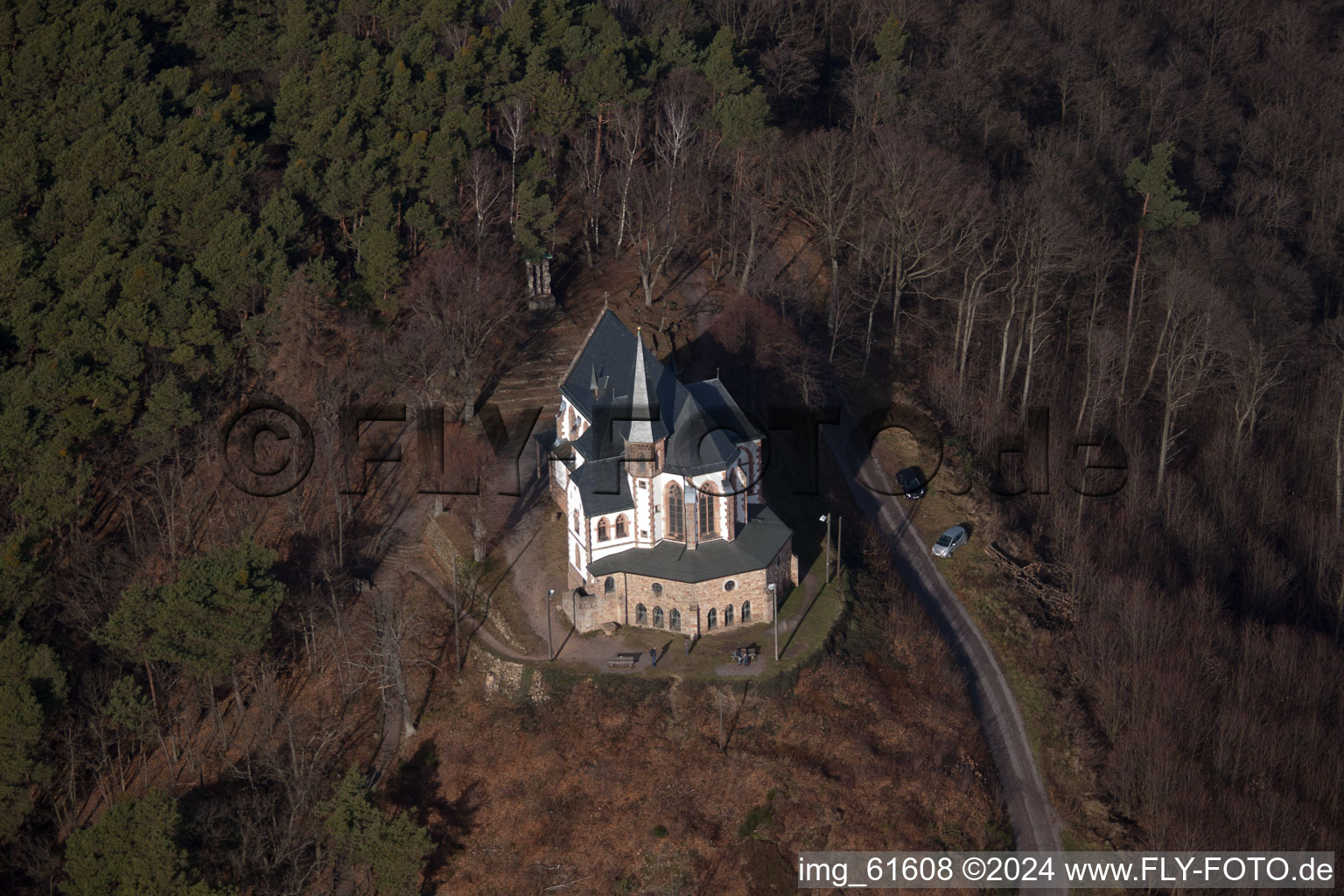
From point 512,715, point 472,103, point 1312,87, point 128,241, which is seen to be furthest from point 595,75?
point 1312,87

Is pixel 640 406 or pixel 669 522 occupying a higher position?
pixel 640 406

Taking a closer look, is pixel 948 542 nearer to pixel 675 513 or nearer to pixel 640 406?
pixel 675 513

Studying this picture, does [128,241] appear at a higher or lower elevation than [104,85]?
lower

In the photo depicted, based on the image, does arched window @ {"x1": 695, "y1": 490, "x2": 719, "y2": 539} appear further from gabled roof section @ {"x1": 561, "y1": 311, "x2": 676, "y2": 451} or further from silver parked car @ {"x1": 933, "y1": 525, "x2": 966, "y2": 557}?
silver parked car @ {"x1": 933, "y1": 525, "x2": 966, "y2": 557}

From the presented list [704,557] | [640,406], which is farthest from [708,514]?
[640,406]

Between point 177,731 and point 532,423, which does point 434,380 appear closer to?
point 532,423

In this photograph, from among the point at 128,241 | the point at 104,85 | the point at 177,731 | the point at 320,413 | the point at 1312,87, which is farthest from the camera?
the point at 1312,87
